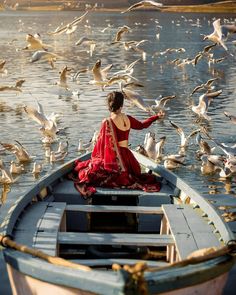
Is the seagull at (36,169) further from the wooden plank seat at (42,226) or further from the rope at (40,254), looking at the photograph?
the rope at (40,254)

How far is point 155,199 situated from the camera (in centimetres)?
988

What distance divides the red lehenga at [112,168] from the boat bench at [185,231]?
130 centimetres

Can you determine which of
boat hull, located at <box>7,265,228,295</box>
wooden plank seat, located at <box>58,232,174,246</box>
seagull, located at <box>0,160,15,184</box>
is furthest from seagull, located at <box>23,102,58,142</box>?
boat hull, located at <box>7,265,228,295</box>

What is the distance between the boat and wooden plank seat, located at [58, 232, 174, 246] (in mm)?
13

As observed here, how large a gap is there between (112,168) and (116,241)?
8.85ft

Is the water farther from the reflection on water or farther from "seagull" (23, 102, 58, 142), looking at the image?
"seagull" (23, 102, 58, 142)

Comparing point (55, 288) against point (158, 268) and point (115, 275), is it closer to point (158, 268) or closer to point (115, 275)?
point (115, 275)

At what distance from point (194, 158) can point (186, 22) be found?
96.1 m

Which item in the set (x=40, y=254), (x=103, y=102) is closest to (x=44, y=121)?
(x=103, y=102)

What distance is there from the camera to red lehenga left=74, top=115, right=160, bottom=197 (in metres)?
10.3

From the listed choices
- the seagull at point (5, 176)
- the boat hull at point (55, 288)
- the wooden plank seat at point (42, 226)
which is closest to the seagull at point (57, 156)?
the seagull at point (5, 176)

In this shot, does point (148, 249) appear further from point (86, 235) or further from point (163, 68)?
point (163, 68)

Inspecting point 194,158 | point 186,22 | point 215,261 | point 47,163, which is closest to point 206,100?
point 194,158

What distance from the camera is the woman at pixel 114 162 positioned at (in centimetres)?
1024
